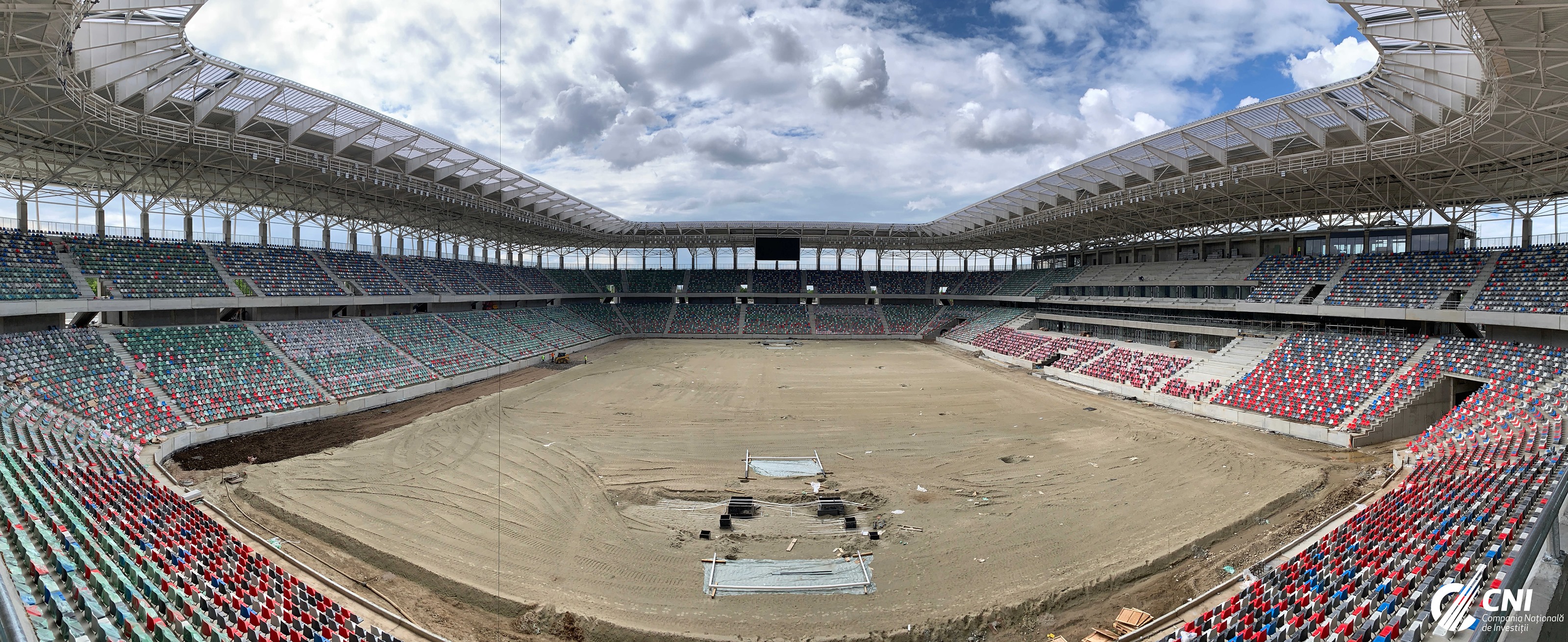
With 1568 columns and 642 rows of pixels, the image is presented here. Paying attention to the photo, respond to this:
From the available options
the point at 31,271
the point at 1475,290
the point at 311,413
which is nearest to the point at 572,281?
the point at 311,413

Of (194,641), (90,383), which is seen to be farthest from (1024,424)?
(90,383)

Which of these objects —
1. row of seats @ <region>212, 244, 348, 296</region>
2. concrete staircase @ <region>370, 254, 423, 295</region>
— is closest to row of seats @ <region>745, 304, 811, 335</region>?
concrete staircase @ <region>370, 254, 423, 295</region>

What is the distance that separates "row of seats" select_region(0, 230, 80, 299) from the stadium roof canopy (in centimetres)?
318

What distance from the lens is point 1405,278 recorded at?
28016 millimetres

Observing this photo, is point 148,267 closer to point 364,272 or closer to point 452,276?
point 364,272

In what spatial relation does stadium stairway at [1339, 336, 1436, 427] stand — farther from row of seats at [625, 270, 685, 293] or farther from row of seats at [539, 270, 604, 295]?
row of seats at [539, 270, 604, 295]

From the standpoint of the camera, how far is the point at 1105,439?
22.0 metres

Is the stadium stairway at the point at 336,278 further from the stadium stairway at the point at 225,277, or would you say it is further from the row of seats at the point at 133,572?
the row of seats at the point at 133,572

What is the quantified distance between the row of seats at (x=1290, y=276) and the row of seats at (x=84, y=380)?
49.0 m

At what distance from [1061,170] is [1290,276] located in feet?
46.0

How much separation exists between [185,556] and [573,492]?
7.54m

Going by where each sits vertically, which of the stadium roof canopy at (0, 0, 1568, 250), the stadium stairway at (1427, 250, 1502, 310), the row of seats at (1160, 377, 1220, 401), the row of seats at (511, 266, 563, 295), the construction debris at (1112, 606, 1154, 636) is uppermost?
the stadium roof canopy at (0, 0, 1568, 250)

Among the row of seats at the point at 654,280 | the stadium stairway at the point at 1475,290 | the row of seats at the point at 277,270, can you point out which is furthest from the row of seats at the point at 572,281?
the stadium stairway at the point at 1475,290

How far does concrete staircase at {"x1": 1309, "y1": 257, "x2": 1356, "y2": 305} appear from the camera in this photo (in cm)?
3028
